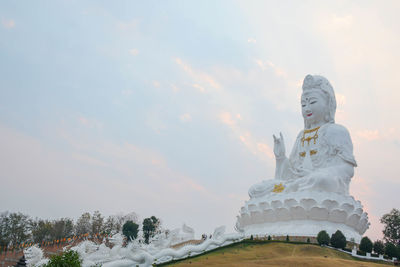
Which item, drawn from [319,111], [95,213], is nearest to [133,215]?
[95,213]

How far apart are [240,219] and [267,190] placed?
6.95 ft

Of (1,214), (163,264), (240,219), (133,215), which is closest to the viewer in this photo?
(163,264)

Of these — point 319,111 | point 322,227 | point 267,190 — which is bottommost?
point 322,227

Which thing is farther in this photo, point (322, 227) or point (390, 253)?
point (322, 227)

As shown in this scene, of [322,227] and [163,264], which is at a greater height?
[322,227]

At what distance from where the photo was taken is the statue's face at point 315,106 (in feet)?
67.4

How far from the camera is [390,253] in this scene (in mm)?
13875

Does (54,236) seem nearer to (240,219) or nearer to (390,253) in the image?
(240,219)

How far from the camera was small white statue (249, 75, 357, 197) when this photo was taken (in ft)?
58.3

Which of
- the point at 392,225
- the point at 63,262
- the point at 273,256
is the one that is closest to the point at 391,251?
the point at 273,256

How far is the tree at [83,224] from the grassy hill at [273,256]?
25.7 meters

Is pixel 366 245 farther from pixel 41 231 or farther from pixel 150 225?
pixel 41 231

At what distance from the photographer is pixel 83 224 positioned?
36.8m

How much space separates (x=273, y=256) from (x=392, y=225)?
20136mm
